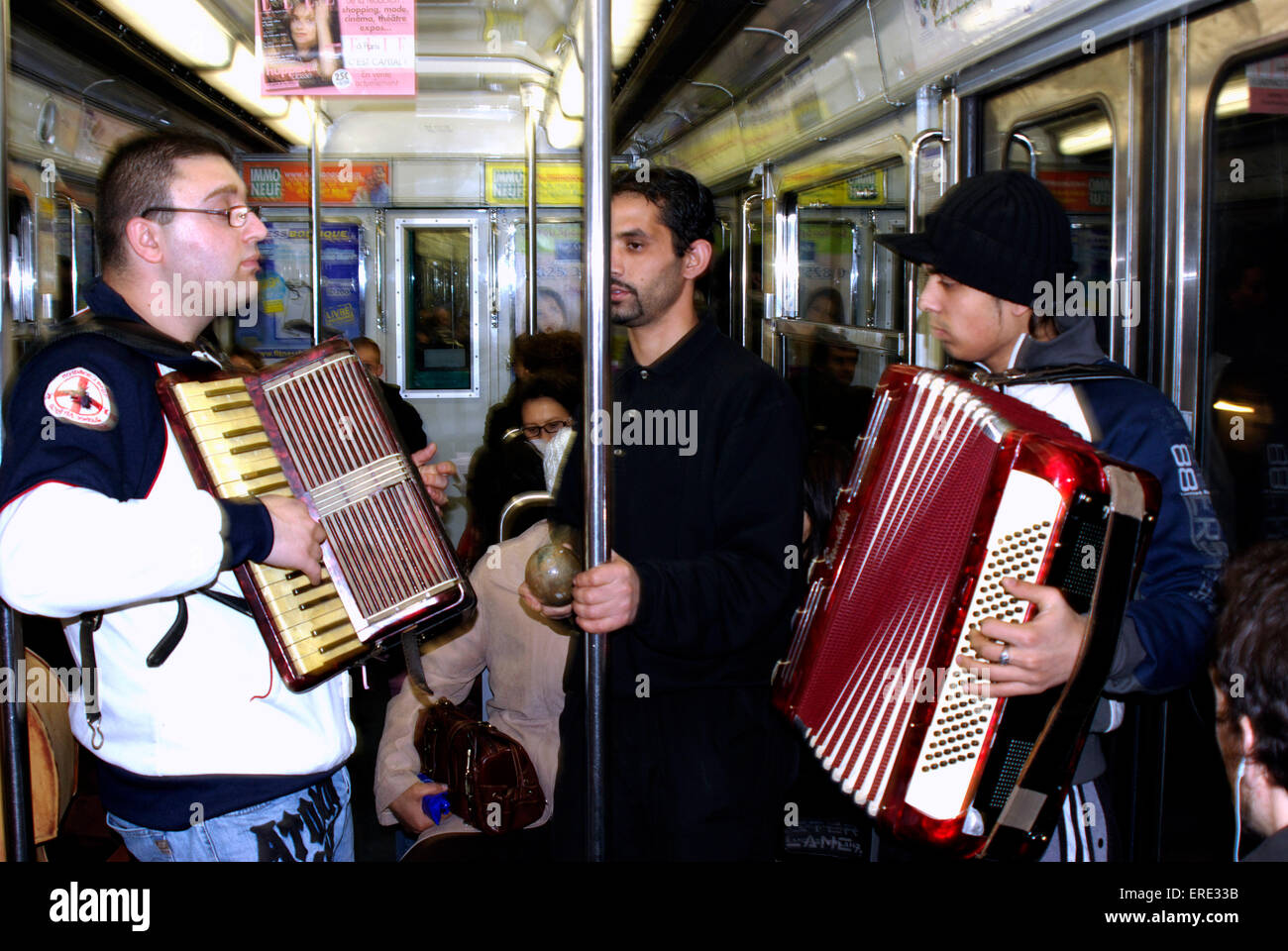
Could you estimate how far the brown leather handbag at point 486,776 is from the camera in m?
2.67

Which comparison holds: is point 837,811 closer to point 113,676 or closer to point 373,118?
point 113,676

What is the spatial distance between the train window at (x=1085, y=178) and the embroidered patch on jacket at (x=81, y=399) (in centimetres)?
223

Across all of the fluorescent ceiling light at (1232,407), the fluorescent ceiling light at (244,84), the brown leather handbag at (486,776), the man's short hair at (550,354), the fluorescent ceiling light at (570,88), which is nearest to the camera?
the fluorescent ceiling light at (1232,407)

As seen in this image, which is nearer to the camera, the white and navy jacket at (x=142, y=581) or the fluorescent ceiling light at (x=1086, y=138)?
the white and navy jacket at (x=142, y=581)

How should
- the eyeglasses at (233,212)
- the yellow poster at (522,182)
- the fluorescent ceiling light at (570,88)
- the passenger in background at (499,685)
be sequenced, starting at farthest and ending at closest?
1. the yellow poster at (522,182)
2. the fluorescent ceiling light at (570,88)
3. the passenger in background at (499,685)
4. the eyeglasses at (233,212)

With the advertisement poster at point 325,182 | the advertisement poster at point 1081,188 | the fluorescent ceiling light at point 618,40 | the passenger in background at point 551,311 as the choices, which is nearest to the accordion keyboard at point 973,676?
the advertisement poster at point 1081,188

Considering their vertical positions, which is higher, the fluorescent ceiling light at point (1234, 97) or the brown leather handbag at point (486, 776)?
the fluorescent ceiling light at point (1234, 97)

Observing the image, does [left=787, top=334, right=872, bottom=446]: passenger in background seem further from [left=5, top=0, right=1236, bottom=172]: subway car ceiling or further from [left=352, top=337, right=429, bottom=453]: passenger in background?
[left=352, top=337, right=429, bottom=453]: passenger in background

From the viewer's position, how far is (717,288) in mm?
6738

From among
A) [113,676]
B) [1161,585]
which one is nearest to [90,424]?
[113,676]

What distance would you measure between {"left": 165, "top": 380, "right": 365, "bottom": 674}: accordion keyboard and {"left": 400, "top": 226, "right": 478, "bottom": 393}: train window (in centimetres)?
581

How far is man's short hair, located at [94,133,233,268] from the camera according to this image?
1846 mm

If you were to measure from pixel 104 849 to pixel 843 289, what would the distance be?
3780 millimetres

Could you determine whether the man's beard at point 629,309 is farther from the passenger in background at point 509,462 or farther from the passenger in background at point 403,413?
the passenger in background at point 403,413
